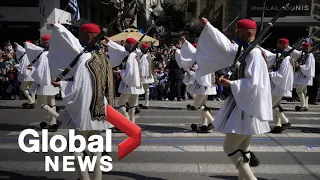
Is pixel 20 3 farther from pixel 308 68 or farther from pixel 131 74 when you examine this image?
pixel 308 68

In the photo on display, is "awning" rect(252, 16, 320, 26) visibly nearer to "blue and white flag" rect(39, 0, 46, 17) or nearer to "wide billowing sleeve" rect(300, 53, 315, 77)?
"wide billowing sleeve" rect(300, 53, 315, 77)

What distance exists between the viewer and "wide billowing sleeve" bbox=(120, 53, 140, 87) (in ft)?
27.3

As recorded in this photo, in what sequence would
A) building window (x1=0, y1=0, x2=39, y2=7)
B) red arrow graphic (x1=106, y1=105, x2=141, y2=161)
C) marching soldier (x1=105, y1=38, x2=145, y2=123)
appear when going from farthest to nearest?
1. building window (x1=0, y1=0, x2=39, y2=7)
2. marching soldier (x1=105, y1=38, x2=145, y2=123)
3. red arrow graphic (x1=106, y1=105, x2=141, y2=161)

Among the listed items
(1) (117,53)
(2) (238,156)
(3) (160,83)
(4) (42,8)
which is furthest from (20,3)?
(2) (238,156)

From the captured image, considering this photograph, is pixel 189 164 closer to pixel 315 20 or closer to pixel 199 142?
pixel 199 142

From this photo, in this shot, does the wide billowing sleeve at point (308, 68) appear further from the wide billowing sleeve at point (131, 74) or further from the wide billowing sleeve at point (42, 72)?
the wide billowing sleeve at point (42, 72)

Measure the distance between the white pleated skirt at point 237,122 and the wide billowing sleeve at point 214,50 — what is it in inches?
17.5

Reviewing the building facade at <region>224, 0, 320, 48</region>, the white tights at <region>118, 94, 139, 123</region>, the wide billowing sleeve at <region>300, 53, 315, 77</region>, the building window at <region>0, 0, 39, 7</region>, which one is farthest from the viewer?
the building facade at <region>224, 0, 320, 48</region>

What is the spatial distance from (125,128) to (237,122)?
4.99 feet

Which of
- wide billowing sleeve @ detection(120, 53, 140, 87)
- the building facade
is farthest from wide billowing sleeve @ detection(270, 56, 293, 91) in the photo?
the building facade

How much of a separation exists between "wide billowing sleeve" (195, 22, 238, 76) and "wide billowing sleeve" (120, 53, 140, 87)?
380 cm

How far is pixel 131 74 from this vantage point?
8.35 m

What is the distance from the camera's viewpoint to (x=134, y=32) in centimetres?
1942

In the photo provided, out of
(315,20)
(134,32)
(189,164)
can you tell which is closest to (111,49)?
(189,164)
